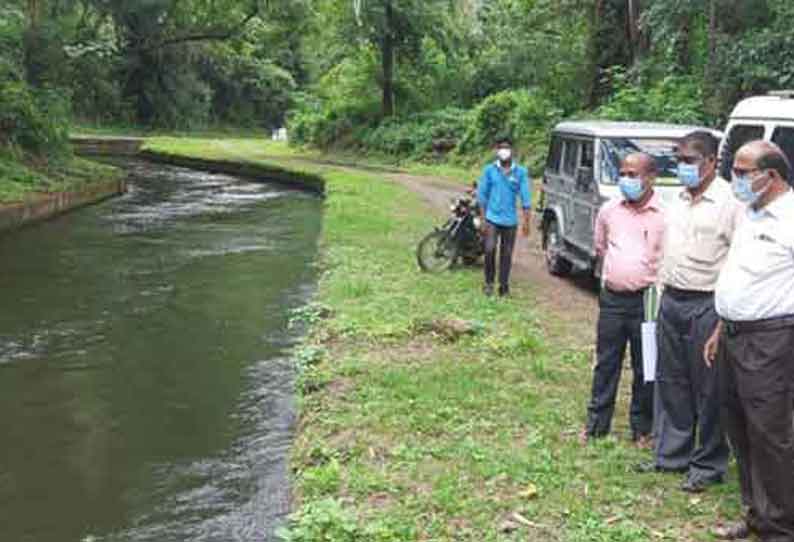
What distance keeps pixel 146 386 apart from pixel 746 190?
6.23 metres

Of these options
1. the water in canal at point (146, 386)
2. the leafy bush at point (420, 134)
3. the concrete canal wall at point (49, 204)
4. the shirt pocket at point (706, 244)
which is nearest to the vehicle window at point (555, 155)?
the water in canal at point (146, 386)

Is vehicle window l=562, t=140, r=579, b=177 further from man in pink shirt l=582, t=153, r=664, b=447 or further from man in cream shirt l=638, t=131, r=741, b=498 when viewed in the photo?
man in cream shirt l=638, t=131, r=741, b=498

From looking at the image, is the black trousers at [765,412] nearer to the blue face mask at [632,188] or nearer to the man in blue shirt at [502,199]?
the blue face mask at [632,188]

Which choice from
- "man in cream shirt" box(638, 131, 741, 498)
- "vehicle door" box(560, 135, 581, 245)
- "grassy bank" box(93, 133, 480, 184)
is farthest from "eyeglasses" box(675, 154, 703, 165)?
"grassy bank" box(93, 133, 480, 184)

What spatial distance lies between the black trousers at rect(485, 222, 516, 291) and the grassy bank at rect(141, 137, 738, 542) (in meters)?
0.35

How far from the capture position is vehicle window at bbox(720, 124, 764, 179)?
8.45m

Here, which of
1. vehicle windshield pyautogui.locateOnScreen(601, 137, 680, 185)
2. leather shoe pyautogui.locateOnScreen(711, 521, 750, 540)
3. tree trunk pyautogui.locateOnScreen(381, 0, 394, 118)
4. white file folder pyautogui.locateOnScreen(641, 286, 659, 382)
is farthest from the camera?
tree trunk pyautogui.locateOnScreen(381, 0, 394, 118)

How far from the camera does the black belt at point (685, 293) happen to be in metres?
5.82

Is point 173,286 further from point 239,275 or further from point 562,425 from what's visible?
point 562,425

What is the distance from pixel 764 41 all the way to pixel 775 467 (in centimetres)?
1520

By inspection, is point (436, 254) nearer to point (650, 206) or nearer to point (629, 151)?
point (629, 151)

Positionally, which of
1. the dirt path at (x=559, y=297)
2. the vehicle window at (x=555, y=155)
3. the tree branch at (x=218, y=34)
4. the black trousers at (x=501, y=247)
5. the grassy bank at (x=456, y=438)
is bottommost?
the dirt path at (x=559, y=297)

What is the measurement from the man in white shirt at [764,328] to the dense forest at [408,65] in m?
13.7

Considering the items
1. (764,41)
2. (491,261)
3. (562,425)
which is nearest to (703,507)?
(562,425)
